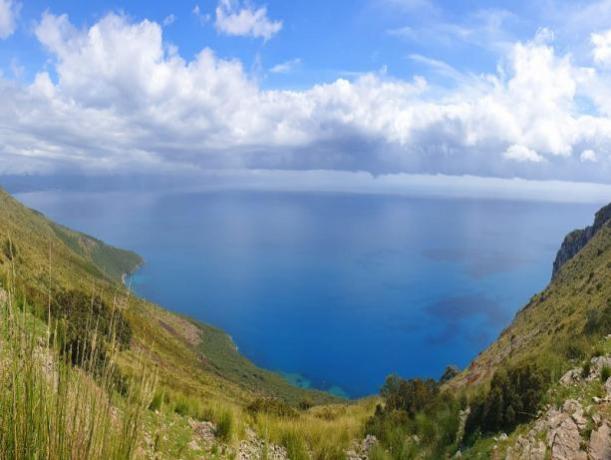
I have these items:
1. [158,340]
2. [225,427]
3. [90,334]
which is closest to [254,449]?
[225,427]

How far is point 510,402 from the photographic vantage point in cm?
701

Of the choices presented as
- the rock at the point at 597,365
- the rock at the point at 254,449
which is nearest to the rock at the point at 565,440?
the rock at the point at 597,365

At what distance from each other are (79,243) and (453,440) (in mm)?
145370

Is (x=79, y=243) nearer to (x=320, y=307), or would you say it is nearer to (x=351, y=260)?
(x=320, y=307)

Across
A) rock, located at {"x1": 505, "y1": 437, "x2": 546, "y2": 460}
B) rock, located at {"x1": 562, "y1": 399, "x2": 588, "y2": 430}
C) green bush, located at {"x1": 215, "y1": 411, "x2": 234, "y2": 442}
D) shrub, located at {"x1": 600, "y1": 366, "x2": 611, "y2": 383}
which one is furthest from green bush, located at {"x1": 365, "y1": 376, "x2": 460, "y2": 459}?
shrub, located at {"x1": 600, "y1": 366, "x2": 611, "y2": 383}

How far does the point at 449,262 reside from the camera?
511 feet

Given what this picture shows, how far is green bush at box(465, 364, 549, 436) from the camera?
6836 millimetres

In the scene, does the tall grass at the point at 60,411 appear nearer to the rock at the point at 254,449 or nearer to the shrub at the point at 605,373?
the rock at the point at 254,449

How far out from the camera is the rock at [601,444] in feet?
15.3

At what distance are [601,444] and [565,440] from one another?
396 mm

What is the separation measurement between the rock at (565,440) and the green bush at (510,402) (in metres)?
1.09

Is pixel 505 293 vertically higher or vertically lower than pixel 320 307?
higher

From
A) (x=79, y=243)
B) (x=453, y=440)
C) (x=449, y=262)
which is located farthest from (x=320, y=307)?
(x=453, y=440)

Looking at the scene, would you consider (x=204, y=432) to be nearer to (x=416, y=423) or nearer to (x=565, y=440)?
(x=416, y=423)
